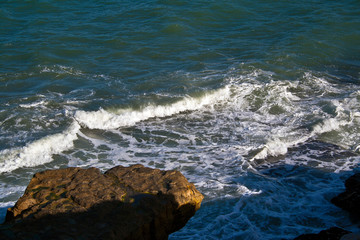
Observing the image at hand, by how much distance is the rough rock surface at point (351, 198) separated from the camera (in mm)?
6131

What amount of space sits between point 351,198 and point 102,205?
416 cm

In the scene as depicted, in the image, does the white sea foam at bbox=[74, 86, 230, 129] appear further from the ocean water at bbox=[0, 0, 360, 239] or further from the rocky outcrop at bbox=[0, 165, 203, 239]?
the rocky outcrop at bbox=[0, 165, 203, 239]

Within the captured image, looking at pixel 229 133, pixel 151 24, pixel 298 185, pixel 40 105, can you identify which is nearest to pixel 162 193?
pixel 298 185

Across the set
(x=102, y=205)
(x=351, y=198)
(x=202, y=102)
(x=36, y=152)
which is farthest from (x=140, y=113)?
(x=102, y=205)

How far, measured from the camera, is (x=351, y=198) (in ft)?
20.4

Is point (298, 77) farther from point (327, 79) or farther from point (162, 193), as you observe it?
point (162, 193)

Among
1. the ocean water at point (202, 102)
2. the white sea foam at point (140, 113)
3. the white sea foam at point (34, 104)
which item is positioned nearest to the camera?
the ocean water at point (202, 102)

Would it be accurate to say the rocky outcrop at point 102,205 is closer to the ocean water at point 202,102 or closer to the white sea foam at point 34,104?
the ocean water at point 202,102

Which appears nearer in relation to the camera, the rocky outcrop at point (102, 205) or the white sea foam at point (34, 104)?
the rocky outcrop at point (102, 205)

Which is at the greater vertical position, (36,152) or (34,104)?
(34,104)

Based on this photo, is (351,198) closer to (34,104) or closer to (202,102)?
(202,102)

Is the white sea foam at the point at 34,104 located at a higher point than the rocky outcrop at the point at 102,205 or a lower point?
lower

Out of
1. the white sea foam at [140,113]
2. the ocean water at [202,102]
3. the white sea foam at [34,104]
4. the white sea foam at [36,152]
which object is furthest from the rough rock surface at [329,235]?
the white sea foam at [34,104]

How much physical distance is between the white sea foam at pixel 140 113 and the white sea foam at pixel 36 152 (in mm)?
872
